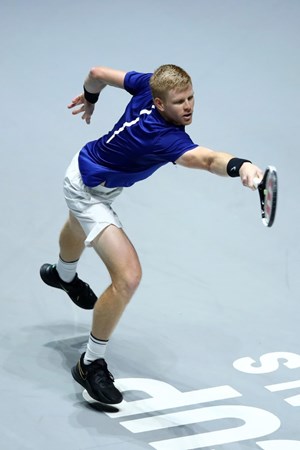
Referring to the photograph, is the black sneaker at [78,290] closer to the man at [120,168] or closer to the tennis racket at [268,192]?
the man at [120,168]

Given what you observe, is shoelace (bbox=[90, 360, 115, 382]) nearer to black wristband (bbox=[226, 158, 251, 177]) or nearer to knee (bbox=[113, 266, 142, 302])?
knee (bbox=[113, 266, 142, 302])

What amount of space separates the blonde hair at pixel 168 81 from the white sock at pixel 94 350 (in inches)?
46.5

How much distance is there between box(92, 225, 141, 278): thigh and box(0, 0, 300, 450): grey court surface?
611 mm

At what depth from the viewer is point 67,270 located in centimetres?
557

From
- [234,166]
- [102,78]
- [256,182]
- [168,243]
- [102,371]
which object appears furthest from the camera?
[168,243]

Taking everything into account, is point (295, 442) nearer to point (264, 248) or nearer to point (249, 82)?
point (264, 248)

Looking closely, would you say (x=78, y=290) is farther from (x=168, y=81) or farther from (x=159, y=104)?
(x=168, y=81)

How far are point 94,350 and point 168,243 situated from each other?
4.86ft

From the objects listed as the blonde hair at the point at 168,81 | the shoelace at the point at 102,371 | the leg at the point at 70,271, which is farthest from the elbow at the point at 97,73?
the shoelace at the point at 102,371

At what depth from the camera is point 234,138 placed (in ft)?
24.2

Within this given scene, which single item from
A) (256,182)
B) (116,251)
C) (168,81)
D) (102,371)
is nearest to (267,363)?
(102,371)

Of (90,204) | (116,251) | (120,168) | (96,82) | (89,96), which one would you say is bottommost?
(116,251)

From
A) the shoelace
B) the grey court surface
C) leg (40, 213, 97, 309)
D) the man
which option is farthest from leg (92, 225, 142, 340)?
leg (40, 213, 97, 309)

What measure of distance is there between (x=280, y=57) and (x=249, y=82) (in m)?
0.47
